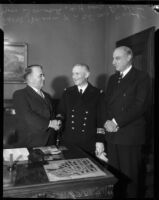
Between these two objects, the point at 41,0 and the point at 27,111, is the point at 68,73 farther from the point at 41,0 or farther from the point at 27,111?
the point at 41,0

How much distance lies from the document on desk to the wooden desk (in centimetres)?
4

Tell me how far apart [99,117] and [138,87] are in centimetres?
36

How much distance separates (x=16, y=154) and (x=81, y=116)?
52 centimetres

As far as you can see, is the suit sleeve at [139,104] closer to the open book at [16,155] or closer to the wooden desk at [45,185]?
the wooden desk at [45,185]

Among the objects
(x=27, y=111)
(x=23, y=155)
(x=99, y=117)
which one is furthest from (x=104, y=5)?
(x=23, y=155)

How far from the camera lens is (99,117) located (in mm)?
1761

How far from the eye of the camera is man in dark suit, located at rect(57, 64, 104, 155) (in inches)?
68.1

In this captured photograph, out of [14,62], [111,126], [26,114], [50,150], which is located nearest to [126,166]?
[111,126]

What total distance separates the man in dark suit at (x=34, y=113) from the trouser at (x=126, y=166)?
46 cm

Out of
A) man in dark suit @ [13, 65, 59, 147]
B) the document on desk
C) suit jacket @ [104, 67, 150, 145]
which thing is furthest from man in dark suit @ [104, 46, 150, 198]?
man in dark suit @ [13, 65, 59, 147]

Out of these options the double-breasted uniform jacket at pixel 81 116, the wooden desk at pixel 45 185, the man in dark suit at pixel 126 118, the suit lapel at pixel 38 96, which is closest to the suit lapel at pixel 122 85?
the man in dark suit at pixel 126 118

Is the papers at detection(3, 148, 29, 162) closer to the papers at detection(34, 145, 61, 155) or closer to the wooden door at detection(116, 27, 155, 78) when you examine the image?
the papers at detection(34, 145, 61, 155)

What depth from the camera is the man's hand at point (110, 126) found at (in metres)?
1.76

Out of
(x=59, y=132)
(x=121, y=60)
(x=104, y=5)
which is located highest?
(x=104, y=5)
